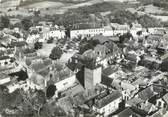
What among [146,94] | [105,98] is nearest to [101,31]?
[146,94]

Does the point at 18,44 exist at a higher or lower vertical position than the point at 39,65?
higher

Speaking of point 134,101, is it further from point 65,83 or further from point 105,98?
point 65,83

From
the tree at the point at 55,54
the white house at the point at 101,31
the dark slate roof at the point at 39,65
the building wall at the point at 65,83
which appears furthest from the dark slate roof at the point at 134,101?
the white house at the point at 101,31

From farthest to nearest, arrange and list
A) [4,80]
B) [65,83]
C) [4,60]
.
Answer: [4,60] → [4,80] → [65,83]

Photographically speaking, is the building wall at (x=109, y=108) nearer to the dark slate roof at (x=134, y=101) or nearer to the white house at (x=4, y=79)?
the dark slate roof at (x=134, y=101)

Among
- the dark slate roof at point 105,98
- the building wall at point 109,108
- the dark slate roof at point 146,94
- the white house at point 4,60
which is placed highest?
the white house at point 4,60

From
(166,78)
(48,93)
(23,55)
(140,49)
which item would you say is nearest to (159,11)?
(140,49)

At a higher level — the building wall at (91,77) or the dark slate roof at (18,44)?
the dark slate roof at (18,44)
